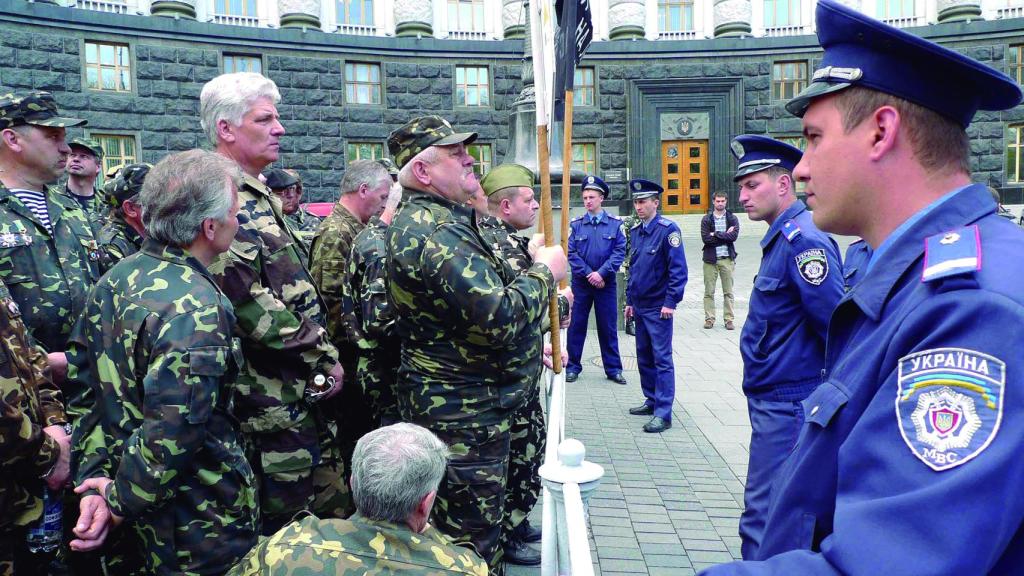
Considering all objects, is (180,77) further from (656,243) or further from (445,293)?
(445,293)

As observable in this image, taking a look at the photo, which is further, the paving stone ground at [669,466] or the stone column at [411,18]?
the stone column at [411,18]

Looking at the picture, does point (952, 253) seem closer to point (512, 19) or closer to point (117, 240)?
point (117, 240)

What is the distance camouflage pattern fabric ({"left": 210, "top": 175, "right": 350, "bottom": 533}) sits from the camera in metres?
2.83

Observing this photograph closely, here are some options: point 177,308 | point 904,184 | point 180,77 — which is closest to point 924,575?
point 904,184

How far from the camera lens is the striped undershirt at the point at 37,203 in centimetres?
381

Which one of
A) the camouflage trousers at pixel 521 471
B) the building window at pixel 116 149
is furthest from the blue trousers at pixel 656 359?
the building window at pixel 116 149

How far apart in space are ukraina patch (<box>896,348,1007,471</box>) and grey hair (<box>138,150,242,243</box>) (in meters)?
2.13

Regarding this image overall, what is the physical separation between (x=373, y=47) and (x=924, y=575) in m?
24.1

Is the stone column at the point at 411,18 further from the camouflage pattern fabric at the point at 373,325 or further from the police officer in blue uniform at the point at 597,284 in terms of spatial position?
the camouflage pattern fabric at the point at 373,325

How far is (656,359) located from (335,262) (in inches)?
127

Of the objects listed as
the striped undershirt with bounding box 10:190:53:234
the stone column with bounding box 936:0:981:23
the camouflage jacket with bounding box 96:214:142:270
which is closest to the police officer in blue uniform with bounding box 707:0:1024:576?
the camouflage jacket with bounding box 96:214:142:270

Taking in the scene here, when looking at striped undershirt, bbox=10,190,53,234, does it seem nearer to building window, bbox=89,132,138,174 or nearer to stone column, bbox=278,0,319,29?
building window, bbox=89,132,138,174

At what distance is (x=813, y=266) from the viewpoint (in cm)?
337

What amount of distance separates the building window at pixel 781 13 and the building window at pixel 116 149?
20622 mm
